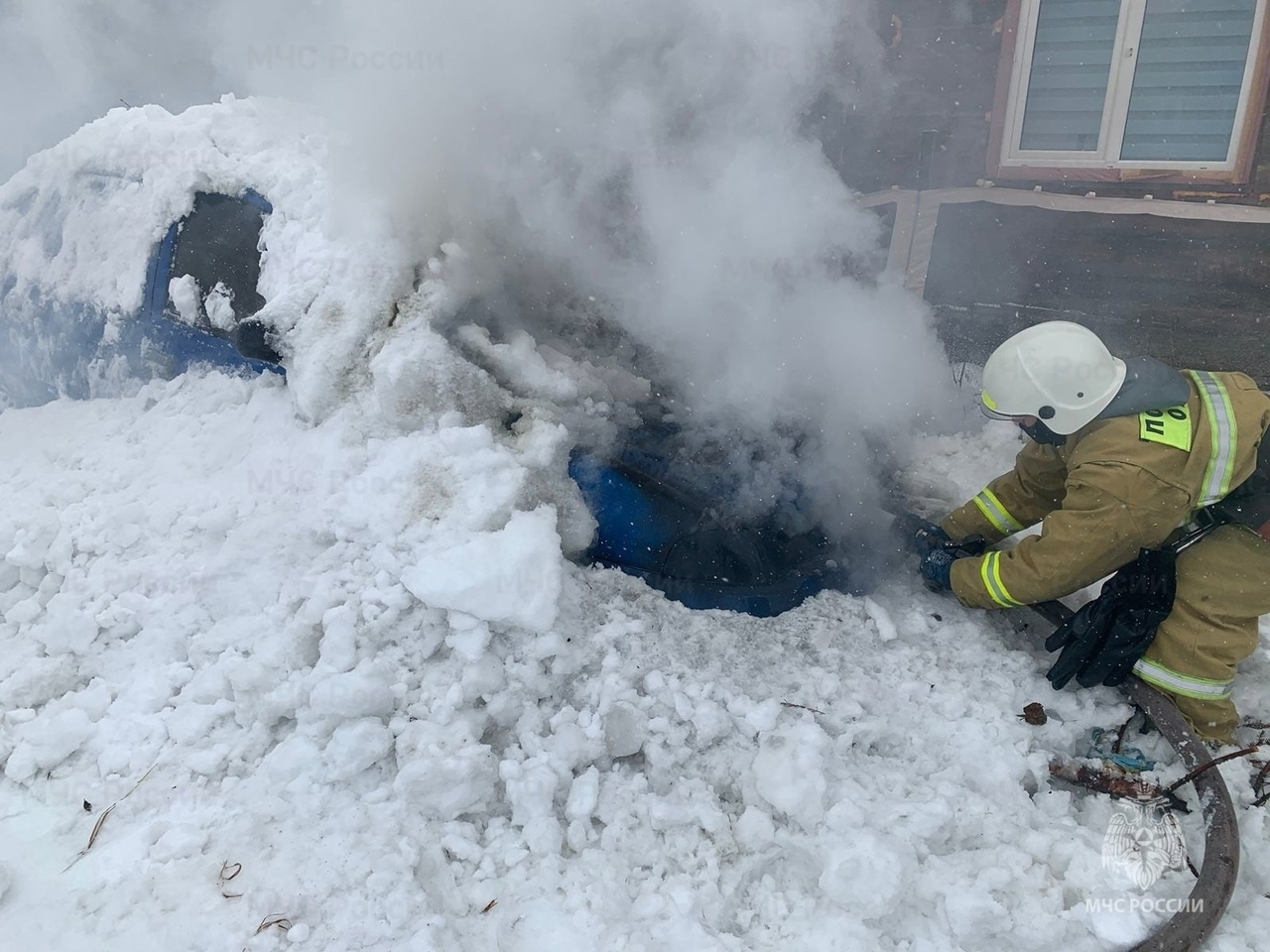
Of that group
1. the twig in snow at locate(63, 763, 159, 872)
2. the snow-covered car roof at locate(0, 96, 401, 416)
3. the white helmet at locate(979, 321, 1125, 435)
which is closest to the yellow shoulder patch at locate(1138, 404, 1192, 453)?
the white helmet at locate(979, 321, 1125, 435)

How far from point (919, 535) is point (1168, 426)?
41.0 inches

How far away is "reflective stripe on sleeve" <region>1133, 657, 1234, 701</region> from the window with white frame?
10.3 feet

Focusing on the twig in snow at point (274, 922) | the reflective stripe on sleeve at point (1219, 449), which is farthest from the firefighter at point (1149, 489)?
the twig in snow at point (274, 922)

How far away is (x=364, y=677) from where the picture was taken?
2342mm

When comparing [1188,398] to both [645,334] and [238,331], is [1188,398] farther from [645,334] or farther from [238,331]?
[238,331]

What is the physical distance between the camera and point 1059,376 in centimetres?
259

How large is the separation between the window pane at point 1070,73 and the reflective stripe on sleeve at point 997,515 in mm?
2747

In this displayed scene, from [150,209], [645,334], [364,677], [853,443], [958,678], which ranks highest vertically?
[150,209]

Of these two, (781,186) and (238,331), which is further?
(781,186)

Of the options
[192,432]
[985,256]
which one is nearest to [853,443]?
[985,256]

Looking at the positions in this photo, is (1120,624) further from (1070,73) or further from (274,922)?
(1070,73)

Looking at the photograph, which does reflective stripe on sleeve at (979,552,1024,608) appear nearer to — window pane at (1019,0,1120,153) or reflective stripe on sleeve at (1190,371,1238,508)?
reflective stripe on sleeve at (1190,371,1238,508)

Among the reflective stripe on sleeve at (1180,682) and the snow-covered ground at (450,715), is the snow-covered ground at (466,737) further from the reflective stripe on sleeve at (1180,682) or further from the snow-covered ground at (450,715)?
the reflective stripe on sleeve at (1180,682)

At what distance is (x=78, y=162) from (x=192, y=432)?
2.20 meters
